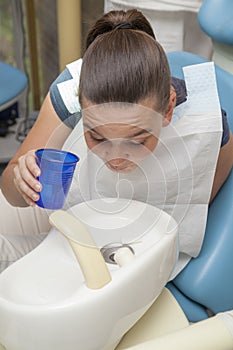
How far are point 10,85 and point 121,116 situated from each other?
1.18 metres

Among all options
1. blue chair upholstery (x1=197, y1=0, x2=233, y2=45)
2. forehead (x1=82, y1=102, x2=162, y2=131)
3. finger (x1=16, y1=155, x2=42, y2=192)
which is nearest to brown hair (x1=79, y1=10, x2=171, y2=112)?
forehead (x1=82, y1=102, x2=162, y2=131)

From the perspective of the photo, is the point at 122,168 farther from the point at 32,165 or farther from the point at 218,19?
the point at 218,19

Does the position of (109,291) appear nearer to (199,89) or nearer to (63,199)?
(63,199)

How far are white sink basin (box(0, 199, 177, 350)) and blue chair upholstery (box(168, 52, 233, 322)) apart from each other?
150 mm

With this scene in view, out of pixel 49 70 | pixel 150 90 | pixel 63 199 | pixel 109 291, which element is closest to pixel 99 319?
pixel 109 291

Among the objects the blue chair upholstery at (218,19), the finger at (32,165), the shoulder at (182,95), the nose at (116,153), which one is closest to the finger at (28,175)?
the finger at (32,165)

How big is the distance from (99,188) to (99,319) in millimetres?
198

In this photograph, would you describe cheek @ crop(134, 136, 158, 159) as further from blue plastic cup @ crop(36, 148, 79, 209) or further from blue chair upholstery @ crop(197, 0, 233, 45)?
blue chair upholstery @ crop(197, 0, 233, 45)

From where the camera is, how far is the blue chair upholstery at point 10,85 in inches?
64.8

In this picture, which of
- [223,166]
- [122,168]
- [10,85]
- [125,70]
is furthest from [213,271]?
[10,85]

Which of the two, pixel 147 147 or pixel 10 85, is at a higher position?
pixel 147 147

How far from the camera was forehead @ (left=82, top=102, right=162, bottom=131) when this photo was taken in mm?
615

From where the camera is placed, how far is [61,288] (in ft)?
2.10

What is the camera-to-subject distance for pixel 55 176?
0.65 metres
